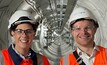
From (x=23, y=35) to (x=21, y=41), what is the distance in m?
0.07

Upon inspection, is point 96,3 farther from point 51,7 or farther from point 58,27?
point 58,27

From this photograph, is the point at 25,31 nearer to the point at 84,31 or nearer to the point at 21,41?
the point at 21,41

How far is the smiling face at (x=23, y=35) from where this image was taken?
11.2 ft

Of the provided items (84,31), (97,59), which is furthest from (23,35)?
(97,59)

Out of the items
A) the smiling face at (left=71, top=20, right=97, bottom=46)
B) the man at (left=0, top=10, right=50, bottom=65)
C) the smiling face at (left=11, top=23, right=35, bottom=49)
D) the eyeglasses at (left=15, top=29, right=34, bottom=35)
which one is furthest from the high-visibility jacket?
the smiling face at (left=71, top=20, right=97, bottom=46)

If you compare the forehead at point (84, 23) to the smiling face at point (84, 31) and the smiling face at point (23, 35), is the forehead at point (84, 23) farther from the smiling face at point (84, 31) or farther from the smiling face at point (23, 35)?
the smiling face at point (23, 35)

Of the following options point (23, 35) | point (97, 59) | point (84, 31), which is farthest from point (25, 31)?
point (97, 59)

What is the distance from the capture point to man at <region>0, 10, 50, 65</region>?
3.43 meters

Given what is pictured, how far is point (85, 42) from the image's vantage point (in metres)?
3.48

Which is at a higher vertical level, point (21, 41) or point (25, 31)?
point (25, 31)

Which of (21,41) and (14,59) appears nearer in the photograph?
(21,41)

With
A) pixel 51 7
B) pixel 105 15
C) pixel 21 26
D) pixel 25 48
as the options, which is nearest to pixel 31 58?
pixel 25 48

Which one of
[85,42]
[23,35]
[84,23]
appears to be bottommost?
[85,42]

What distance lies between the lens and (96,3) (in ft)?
35.1
